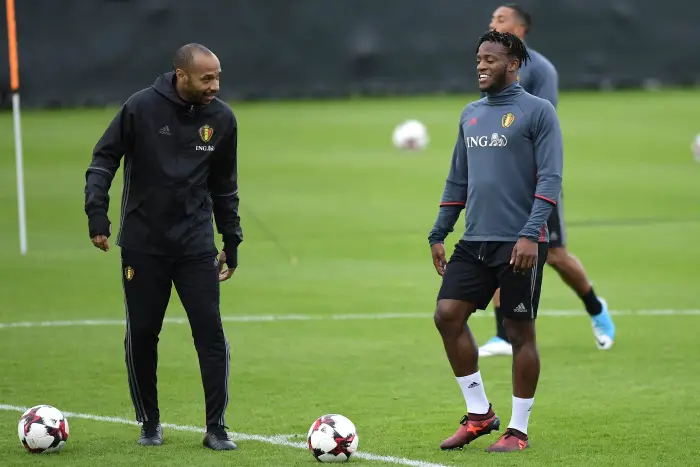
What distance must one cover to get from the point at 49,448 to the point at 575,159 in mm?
17606

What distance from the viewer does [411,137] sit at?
25.6m

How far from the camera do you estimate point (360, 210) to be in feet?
65.8

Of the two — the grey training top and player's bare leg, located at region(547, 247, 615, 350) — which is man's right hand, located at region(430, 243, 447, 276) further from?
player's bare leg, located at region(547, 247, 615, 350)

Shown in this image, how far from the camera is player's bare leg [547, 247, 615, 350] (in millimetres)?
11141

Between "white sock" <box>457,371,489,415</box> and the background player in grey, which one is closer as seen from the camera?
"white sock" <box>457,371,489,415</box>

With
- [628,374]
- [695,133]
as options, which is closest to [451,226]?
[628,374]

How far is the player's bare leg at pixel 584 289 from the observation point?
11.1 m

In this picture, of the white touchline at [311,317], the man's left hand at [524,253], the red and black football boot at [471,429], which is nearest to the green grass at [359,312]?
the red and black football boot at [471,429]

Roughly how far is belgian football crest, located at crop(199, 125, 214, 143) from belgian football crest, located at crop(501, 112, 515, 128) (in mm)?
1637

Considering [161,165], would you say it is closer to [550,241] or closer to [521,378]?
[521,378]

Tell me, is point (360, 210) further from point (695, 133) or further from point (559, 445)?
point (559, 445)

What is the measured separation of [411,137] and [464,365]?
17.5 m

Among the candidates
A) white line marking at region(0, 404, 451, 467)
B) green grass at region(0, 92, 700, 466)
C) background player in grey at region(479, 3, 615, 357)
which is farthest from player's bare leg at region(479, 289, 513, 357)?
white line marking at region(0, 404, 451, 467)

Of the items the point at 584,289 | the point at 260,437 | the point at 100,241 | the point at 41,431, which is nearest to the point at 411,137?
the point at 584,289
